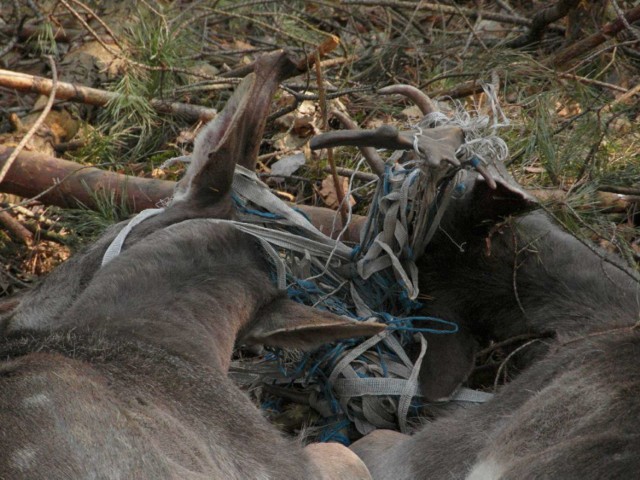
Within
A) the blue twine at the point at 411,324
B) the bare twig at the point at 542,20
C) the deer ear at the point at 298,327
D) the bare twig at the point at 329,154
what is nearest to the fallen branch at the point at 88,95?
the bare twig at the point at 329,154

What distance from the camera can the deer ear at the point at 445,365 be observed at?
4.14 m

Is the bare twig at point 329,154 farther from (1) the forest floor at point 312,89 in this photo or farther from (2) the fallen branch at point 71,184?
(2) the fallen branch at point 71,184

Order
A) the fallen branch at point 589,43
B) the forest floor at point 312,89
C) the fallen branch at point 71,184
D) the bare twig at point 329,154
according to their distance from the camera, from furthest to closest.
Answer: the fallen branch at point 589,43
the fallen branch at point 71,184
the forest floor at point 312,89
the bare twig at point 329,154

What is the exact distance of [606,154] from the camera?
204 inches

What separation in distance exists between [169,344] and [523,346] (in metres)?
1.50

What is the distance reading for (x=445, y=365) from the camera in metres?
4.19

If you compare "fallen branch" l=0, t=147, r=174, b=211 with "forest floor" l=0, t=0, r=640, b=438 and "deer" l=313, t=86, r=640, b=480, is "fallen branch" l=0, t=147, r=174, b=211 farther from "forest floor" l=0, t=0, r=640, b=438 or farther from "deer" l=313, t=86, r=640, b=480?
"deer" l=313, t=86, r=640, b=480

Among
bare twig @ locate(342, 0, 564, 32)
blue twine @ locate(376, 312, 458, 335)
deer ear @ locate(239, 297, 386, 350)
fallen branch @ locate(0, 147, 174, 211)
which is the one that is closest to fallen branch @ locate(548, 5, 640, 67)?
bare twig @ locate(342, 0, 564, 32)

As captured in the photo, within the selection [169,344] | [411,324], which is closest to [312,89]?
[411,324]

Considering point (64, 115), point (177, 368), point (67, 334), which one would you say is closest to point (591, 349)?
point (177, 368)

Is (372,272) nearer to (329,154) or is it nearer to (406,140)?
(329,154)

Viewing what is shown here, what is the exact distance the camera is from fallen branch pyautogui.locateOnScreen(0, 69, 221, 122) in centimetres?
610

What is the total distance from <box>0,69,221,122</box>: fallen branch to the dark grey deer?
216 cm

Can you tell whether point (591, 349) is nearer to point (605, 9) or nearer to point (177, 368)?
point (177, 368)
